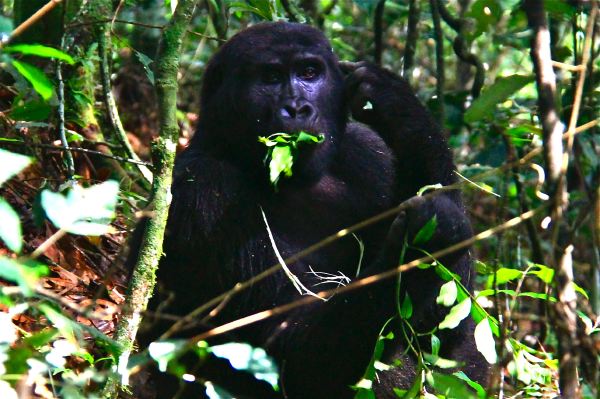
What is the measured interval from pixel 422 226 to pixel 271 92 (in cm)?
112

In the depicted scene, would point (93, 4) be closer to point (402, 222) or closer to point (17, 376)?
point (402, 222)

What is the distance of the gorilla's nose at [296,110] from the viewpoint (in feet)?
12.9

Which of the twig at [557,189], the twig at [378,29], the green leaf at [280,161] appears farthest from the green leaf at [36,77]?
the twig at [378,29]

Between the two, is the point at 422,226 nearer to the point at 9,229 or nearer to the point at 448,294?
the point at 448,294

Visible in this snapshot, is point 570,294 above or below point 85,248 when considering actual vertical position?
above

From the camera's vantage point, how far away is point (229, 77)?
433 centimetres

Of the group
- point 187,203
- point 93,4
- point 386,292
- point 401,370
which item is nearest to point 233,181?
point 187,203

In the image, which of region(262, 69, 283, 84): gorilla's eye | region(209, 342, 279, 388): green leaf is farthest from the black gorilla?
region(209, 342, 279, 388): green leaf

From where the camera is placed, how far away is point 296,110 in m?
3.92

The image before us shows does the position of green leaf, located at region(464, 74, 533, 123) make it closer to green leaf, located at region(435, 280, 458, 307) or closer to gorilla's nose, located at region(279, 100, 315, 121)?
green leaf, located at region(435, 280, 458, 307)

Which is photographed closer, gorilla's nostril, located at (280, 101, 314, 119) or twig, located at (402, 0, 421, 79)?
gorilla's nostril, located at (280, 101, 314, 119)

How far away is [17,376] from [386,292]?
1.83 meters

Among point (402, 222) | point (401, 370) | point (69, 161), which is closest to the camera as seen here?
point (402, 222)

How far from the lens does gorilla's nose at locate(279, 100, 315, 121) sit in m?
3.93
